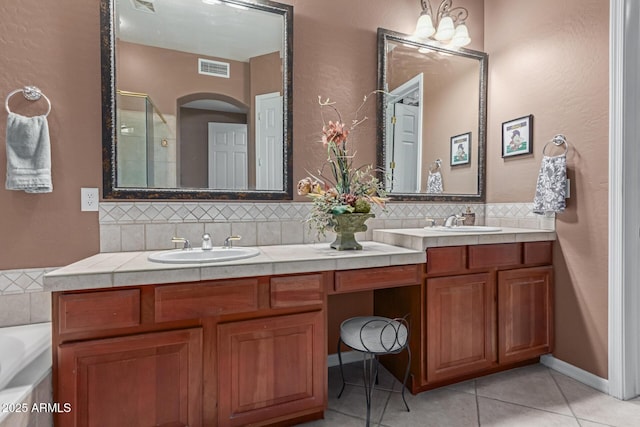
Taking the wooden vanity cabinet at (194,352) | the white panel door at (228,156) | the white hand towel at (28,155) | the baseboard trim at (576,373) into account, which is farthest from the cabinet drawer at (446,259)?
the white hand towel at (28,155)

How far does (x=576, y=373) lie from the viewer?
2031mm

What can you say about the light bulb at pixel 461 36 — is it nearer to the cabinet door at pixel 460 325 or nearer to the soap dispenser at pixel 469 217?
the soap dispenser at pixel 469 217

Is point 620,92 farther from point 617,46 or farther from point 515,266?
point 515,266

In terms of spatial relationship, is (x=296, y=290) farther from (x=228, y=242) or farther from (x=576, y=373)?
(x=576, y=373)

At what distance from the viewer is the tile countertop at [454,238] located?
5.90ft

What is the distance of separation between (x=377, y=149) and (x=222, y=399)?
178 cm

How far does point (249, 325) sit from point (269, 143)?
1.11 metres

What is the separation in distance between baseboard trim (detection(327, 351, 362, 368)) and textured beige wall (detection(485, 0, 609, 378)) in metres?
1.35

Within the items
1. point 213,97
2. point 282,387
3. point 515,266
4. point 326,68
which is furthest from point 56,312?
point 515,266

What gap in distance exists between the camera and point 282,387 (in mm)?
1478

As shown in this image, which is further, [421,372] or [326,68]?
[326,68]

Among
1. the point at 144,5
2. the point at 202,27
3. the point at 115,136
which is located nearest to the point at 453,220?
the point at 202,27

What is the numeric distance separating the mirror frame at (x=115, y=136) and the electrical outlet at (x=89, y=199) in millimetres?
44

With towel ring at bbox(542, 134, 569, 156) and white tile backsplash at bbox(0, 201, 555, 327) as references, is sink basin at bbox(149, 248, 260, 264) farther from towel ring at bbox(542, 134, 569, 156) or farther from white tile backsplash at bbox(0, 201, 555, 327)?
towel ring at bbox(542, 134, 569, 156)
